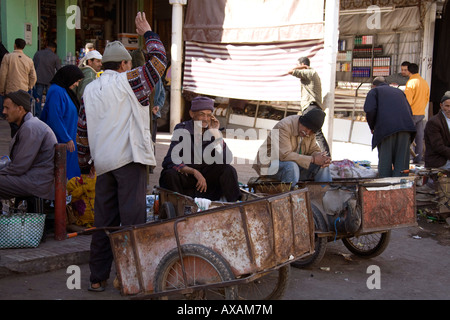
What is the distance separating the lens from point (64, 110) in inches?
268

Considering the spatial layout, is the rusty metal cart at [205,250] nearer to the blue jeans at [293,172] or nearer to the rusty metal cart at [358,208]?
the rusty metal cart at [358,208]

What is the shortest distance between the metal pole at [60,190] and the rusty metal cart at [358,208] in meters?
2.27

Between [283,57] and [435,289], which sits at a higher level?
[283,57]

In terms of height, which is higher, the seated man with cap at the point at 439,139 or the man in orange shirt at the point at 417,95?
the man in orange shirt at the point at 417,95

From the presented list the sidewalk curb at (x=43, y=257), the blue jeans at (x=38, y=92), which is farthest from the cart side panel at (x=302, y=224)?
the blue jeans at (x=38, y=92)

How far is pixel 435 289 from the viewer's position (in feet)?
16.7

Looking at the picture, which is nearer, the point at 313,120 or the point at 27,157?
the point at 27,157

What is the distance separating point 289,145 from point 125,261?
2.72 metres

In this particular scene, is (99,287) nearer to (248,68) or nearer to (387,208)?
(387,208)

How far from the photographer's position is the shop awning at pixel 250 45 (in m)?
12.2

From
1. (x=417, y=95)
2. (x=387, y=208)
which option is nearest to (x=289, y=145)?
(x=387, y=208)

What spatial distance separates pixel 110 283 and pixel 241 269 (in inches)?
58.9
